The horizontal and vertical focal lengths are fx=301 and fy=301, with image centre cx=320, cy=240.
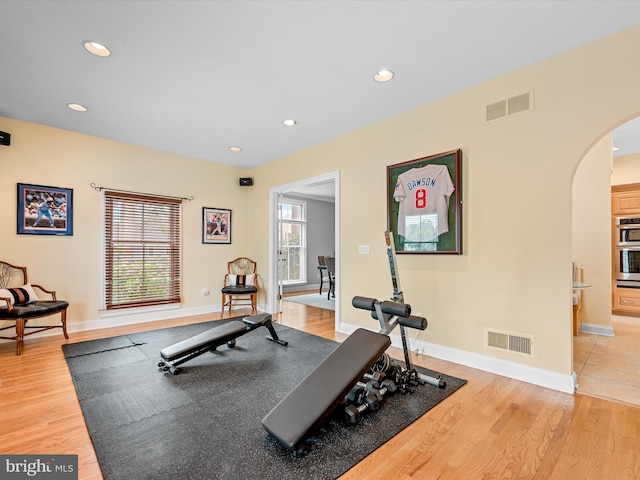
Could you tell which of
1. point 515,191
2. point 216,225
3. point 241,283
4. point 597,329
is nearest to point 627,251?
point 597,329

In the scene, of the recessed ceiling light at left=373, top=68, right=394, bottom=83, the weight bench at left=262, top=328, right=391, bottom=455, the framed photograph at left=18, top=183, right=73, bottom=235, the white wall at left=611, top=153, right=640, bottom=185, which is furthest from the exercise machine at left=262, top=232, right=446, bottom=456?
the white wall at left=611, top=153, right=640, bottom=185

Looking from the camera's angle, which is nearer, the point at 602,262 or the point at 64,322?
the point at 64,322

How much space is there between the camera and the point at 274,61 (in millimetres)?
2615

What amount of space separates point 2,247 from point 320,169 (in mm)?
4294

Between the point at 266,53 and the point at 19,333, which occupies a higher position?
the point at 266,53

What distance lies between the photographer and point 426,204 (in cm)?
328

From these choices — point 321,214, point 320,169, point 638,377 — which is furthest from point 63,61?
point 321,214

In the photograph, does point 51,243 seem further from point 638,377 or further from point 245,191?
point 638,377

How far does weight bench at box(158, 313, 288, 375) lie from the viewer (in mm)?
2936

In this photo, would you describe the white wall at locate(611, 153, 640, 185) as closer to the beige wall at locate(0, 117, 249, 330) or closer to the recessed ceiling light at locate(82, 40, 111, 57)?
the beige wall at locate(0, 117, 249, 330)

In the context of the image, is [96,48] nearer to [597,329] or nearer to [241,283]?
[241,283]

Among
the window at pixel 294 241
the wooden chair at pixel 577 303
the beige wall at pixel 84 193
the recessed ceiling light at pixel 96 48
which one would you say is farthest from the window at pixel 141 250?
the wooden chair at pixel 577 303

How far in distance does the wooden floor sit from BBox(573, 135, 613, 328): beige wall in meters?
2.66

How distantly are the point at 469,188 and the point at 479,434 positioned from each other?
7.02 ft
